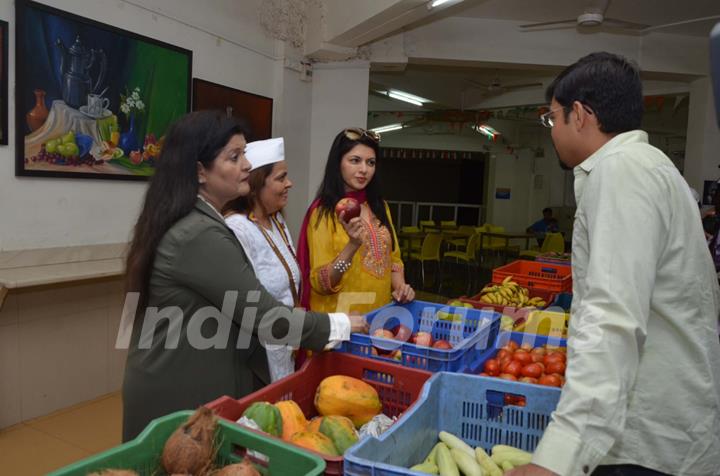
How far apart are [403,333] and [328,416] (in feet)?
1.92

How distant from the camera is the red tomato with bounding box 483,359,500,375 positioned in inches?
66.1

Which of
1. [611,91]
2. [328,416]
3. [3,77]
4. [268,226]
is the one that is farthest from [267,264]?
[3,77]

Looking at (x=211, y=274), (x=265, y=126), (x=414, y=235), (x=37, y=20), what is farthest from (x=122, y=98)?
(x=414, y=235)

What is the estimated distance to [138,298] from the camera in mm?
1492

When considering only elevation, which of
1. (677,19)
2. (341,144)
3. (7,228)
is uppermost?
(677,19)

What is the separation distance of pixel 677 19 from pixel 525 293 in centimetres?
418

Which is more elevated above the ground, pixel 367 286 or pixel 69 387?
pixel 367 286

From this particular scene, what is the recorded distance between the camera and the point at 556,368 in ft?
5.69

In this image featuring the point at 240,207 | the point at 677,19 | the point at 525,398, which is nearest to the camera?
the point at 525,398

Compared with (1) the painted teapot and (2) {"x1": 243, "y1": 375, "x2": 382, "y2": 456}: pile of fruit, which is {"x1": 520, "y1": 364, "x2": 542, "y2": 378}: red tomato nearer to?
(2) {"x1": 243, "y1": 375, "x2": 382, "y2": 456}: pile of fruit

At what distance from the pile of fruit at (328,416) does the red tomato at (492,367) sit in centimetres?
44

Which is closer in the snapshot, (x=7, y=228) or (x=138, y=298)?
(x=138, y=298)

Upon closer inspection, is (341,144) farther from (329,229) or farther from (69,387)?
(69,387)

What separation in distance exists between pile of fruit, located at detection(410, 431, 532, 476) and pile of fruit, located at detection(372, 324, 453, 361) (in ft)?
1.10
